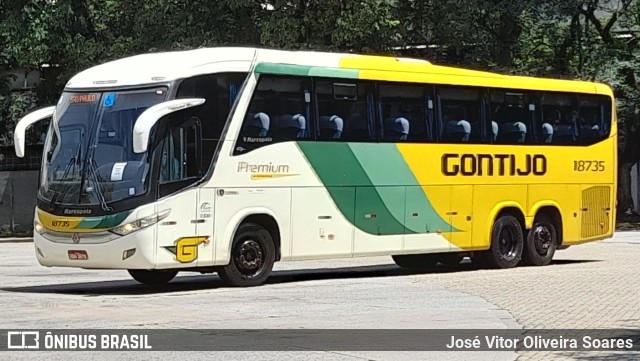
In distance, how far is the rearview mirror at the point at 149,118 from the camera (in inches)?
722

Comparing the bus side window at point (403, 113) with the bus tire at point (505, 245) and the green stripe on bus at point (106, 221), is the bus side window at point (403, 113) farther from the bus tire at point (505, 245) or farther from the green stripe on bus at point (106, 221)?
the green stripe on bus at point (106, 221)

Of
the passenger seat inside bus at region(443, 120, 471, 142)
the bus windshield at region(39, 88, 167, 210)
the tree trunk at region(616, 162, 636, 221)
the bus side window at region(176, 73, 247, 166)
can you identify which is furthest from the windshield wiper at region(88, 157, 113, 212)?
the tree trunk at region(616, 162, 636, 221)

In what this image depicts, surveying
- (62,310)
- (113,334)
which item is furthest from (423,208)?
(113,334)

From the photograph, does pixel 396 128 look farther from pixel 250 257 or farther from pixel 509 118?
pixel 250 257

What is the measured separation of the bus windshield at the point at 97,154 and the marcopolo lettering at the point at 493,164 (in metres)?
6.42

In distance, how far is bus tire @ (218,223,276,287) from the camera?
66.1 ft

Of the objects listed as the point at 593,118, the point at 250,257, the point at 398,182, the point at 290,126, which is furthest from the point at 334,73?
the point at 593,118

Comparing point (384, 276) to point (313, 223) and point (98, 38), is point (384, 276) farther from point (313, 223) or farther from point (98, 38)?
point (98, 38)

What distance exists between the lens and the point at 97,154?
19.1 m

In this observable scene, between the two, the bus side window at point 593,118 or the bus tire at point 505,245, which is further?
the bus side window at point 593,118

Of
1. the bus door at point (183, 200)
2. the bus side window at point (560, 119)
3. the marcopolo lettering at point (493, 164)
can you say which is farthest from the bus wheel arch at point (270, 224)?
the bus side window at point (560, 119)

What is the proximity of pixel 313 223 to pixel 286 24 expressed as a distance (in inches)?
755

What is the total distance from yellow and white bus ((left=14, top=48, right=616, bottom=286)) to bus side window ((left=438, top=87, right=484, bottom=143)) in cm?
3

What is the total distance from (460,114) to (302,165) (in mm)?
4089
